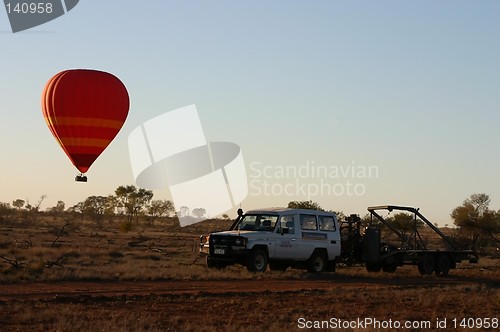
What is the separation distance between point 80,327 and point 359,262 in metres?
16.4

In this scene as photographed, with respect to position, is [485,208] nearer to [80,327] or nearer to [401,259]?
[401,259]

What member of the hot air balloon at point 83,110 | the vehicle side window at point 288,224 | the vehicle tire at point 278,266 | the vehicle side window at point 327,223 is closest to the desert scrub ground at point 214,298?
the vehicle tire at point 278,266

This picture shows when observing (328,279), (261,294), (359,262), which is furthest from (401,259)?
(261,294)

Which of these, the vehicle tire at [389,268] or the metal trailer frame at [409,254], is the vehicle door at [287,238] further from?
the vehicle tire at [389,268]

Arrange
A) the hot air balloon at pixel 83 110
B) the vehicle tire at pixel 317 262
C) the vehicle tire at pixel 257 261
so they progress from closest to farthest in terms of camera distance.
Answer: the vehicle tire at pixel 257 261, the vehicle tire at pixel 317 262, the hot air balloon at pixel 83 110

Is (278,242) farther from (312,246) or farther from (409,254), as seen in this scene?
(409,254)

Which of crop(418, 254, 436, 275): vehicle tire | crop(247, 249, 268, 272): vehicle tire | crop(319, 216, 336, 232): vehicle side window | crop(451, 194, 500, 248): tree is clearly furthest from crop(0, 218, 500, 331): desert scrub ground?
crop(451, 194, 500, 248): tree

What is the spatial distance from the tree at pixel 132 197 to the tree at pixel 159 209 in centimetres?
231

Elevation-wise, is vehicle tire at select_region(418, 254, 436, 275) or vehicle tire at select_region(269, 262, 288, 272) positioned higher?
vehicle tire at select_region(418, 254, 436, 275)

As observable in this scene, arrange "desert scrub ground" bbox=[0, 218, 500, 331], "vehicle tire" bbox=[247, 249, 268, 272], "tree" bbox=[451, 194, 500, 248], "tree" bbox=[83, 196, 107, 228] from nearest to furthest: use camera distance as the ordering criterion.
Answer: "desert scrub ground" bbox=[0, 218, 500, 331], "vehicle tire" bbox=[247, 249, 268, 272], "tree" bbox=[451, 194, 500, 248], "tree" bbox=[83, 196, 107, 228]

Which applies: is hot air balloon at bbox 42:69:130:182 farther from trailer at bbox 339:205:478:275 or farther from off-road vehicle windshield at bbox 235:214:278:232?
trailer at bbox 339:205:478:275

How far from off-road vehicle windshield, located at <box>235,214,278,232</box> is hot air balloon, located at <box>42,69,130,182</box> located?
8.08m

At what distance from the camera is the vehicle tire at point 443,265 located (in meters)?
28.6

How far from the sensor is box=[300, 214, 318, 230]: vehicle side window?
26.4m
